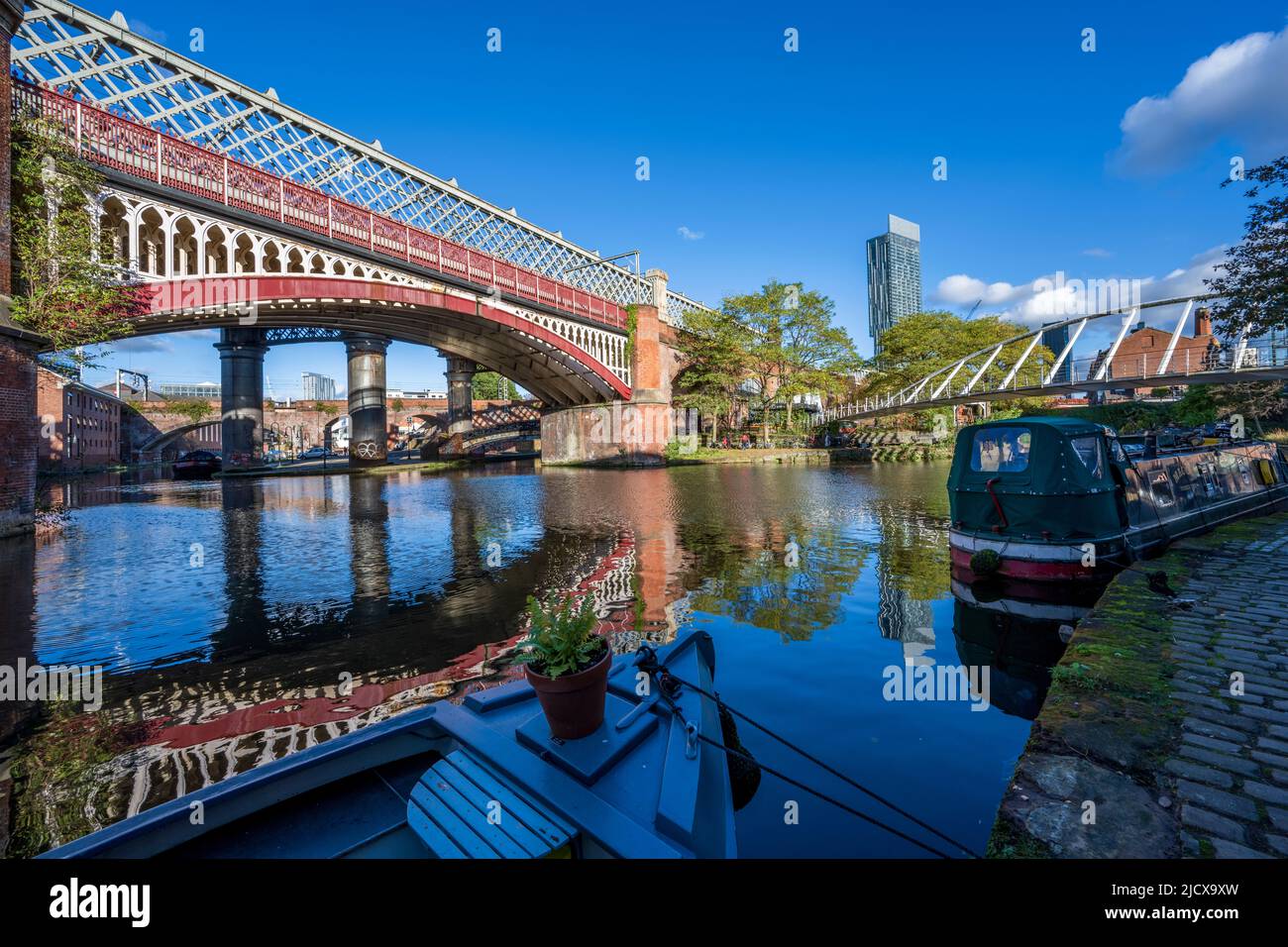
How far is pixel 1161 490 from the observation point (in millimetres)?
11375

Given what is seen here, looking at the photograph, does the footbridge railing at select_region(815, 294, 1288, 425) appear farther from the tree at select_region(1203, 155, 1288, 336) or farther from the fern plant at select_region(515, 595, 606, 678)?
the fern plant at select_region(515, 595, 606, 678)

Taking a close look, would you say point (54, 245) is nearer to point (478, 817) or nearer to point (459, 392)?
point (478, 817)

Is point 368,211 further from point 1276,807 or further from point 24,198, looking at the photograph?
point 1276,807

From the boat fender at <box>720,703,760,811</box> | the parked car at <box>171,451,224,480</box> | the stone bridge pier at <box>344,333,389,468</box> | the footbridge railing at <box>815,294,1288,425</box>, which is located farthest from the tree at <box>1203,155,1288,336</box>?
the parked car at <box>171,451,224,480</box>

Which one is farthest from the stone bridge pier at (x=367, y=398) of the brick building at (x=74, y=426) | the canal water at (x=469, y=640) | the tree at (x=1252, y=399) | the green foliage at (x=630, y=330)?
the tree at (x=1252, y=399)

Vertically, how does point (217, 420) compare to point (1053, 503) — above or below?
above

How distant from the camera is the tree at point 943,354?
58.2 meters

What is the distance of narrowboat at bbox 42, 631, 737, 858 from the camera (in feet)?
8.68

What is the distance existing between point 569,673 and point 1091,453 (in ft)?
34.6

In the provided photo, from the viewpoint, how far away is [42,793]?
405 cm

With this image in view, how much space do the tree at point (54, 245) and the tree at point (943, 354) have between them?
199ft

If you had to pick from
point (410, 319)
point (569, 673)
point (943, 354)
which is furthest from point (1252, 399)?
point (410, 319)

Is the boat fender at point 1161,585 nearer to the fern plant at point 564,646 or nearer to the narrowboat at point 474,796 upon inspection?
the narrowboat at point 474,796
